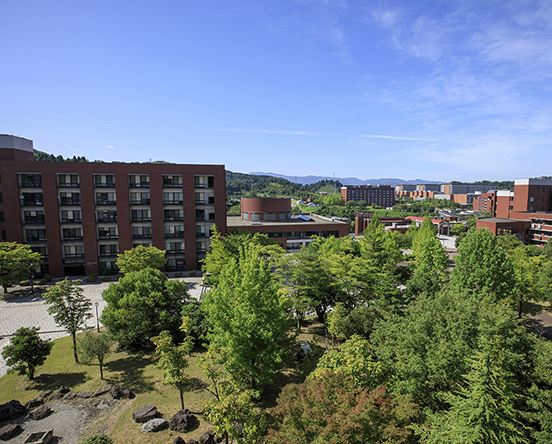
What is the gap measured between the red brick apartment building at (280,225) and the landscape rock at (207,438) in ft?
146

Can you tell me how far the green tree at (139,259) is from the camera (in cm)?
3741

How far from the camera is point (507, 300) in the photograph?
1076 inches

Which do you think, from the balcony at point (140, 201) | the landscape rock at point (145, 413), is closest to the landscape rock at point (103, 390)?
the landscape rock at point (145, 413)

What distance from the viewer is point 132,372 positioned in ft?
70.6

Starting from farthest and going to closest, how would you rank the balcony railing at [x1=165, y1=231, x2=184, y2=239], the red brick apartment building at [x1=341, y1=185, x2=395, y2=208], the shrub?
1. the red brick apartment building at [x1=341, y1=185, x2=395, y2=208]
2. the balcony railing at [x1=165, y1=231, x2=184, y2=239]
3. the shrub

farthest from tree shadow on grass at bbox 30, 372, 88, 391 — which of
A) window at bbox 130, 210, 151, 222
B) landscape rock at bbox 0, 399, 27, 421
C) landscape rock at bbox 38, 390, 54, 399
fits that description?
window at bbox 130, 210, 151, 222

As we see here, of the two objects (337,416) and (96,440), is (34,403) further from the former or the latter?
(337,416)

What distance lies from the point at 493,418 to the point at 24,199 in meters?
55.9

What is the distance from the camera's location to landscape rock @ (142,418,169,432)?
15901mm

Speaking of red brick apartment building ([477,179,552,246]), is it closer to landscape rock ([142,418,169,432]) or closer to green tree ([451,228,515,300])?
green tree ([451,228,515,300])

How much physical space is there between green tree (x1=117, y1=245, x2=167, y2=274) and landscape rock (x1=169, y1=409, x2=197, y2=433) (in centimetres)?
2430

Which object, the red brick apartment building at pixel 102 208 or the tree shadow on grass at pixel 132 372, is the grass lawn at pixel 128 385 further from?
the red brick apartment building at pixel 102 208

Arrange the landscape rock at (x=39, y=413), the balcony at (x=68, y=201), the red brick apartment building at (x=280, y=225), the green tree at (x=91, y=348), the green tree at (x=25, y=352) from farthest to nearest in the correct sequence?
the red brick apartment building at (x=280, y=225) < the balcony at (x=68, y=201) < the green tree at (x=91, y=348) < the green tree at (x=25, y=352) < the landscape rock at (x=39, y=413)

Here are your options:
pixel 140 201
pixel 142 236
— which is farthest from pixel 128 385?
pixel 140 201
